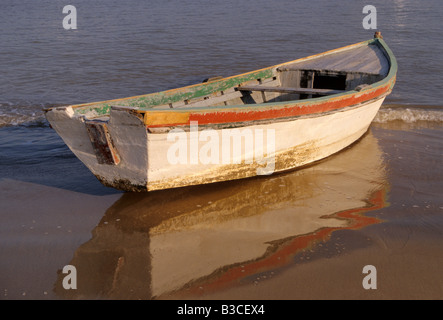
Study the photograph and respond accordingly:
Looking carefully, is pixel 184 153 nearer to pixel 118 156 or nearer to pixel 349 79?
pixel 118 156

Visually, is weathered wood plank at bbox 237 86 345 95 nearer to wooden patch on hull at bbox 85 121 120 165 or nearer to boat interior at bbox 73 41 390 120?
boat interior at bbox 73 41 390 120

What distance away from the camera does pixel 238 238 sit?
483 cm

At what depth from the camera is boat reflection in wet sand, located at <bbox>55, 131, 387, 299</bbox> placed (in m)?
4.20

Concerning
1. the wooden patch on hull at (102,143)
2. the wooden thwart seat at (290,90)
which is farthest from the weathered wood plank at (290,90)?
the wooden patch on hull at (102,143)

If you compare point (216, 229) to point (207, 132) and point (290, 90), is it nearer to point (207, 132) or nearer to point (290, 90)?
point (207, 132)

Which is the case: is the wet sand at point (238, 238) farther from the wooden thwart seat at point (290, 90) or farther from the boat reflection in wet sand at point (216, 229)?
the wooden thwart seat at point (290, 90)

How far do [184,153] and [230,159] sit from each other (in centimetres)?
65

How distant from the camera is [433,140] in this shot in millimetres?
7730

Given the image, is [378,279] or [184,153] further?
[184,153]

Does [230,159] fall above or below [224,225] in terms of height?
above

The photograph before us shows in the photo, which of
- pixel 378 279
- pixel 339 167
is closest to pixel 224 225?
pixel 378 279

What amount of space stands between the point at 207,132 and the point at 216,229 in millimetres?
1009

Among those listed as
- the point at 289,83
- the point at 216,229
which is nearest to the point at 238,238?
the point at 216,229

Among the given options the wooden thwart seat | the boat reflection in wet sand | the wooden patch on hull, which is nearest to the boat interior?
the wooden thwart seat
